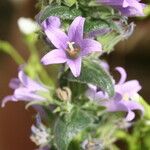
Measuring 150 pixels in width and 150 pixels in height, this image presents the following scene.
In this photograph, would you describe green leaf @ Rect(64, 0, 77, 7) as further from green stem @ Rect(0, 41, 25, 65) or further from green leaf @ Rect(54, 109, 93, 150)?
green stem @ Rect(0, 41, 25, 65)

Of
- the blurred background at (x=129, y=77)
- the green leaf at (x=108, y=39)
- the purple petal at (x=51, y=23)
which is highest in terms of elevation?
the purple petal at (x=51, y=23)

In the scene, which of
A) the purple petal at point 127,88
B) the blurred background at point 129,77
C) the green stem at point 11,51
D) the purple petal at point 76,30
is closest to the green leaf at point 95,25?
the purple petal at point 76,30

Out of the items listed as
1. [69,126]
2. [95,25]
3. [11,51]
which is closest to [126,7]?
[95,25]

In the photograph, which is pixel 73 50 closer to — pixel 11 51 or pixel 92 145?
pixel 92 145

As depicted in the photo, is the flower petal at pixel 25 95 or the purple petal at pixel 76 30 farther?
the flower petal at pixel 25 95

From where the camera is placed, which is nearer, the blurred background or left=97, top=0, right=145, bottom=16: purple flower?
left=97, top=0, right=145, bottom=16: purple flower

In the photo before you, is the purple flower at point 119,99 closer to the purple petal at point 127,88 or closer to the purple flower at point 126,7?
the purple petal at point 127,88

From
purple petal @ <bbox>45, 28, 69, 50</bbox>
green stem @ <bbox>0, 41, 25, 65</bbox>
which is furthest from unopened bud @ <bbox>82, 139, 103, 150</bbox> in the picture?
green stem @ <bbox>0, 41, 25, 65</bbox>

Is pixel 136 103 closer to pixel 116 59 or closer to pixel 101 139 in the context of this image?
pixel 101 139

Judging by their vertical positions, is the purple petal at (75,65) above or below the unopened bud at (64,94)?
above
